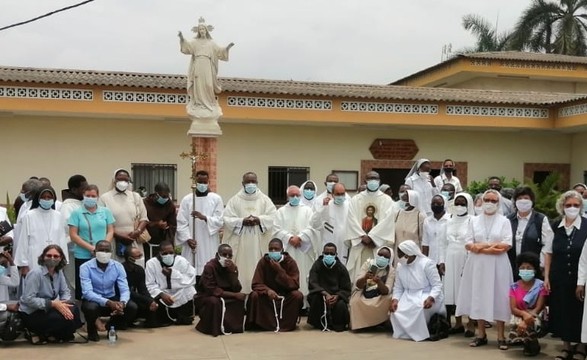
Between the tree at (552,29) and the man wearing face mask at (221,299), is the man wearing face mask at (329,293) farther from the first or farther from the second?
the tree at (552,29)

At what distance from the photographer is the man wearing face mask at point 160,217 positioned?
8.72 meters

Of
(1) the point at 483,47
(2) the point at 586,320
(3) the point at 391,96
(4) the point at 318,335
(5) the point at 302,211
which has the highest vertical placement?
(1) the point at 483,47

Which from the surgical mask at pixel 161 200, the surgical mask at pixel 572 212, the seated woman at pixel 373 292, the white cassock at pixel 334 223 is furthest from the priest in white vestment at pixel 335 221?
the surgical mask at pixel 572 212

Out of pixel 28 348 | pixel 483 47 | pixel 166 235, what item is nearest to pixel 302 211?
pixel 166 235

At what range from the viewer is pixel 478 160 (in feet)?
55.8

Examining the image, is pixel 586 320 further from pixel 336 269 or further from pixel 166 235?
pixel 166 235

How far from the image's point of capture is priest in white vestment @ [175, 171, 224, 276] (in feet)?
29.8

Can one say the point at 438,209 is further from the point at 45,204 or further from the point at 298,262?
the point at 45,204

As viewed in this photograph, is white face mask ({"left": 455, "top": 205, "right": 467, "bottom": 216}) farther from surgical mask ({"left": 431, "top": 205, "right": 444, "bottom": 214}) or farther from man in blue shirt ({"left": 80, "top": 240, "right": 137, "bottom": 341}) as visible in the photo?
man in blue shirt ({"left": 80, "top": 240, "right": 137, "bottom": 341})

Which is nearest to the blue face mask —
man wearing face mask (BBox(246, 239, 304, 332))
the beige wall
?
man wearing face mask (BBox(246, 239, 304, 332))

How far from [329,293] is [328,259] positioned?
1.31 ft

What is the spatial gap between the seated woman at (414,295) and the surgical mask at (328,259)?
0.81 metres

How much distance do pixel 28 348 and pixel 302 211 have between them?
150 inches

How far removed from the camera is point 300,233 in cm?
904
